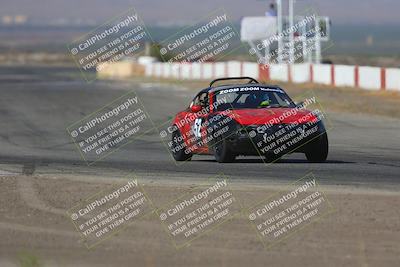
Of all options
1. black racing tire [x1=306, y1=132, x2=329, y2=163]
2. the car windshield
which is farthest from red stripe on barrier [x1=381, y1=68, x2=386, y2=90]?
black racing tire [x1=306, y1=132, x2=329, y2=163]

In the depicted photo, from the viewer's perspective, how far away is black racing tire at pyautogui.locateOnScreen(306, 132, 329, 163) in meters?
16.5

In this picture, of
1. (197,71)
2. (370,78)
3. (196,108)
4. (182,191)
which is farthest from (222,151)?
(197,71)

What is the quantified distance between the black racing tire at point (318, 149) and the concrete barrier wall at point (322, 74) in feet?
93.1

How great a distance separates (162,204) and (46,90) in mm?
38289

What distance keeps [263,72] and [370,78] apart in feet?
36.4

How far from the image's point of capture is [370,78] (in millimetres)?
40125

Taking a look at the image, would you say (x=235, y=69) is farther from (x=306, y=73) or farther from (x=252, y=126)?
(x=252, y=126)

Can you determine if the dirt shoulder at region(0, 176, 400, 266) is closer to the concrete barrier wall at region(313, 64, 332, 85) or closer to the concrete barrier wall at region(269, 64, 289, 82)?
the concrete barrier wall at region(313, 64, 332, 85)

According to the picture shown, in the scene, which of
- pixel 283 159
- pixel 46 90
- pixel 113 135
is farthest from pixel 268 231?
pixel 46 90


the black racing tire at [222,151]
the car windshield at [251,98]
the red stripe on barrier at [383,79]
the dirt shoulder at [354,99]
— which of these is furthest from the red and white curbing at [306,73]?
the black racing tire at [222,151]

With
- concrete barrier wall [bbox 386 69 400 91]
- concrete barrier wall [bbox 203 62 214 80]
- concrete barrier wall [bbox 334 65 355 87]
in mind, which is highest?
concrete barrier wall [bbox 386 69 400 91]

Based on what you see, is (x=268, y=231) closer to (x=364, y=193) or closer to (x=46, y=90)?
(x=364, y=193)

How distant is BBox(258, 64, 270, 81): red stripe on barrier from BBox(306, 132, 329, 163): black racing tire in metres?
33.1

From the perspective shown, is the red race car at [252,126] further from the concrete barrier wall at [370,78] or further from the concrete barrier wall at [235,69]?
the concrete barrier wall at [235,69]
